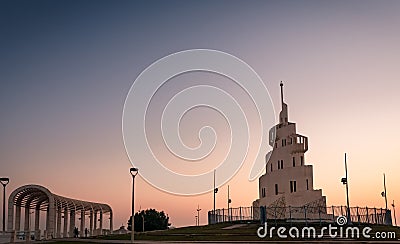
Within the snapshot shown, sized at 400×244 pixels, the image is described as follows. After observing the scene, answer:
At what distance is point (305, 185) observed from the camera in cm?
7069

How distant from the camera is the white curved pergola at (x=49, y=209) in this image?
46938 mm

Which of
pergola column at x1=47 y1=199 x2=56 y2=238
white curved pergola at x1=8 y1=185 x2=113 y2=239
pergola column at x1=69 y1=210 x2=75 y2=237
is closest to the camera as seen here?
white curved pergola at x1=8 y1=185 x2=113 y2=239

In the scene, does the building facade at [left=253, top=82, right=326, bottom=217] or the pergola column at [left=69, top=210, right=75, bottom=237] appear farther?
the building facade at [left=253, top=82, right=326, bottom=217]

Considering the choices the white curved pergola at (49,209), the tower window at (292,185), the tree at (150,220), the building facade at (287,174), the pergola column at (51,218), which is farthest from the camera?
the tree at (150,220)

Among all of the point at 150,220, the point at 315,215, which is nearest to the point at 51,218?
the point at 315,215

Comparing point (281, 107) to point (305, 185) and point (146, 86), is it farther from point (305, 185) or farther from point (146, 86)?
point (146, 86)

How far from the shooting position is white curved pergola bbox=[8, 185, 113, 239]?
46.9 meters

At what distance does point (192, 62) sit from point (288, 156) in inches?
1649

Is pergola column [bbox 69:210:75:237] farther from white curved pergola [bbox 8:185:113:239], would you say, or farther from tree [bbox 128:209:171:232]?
tree [bbox 128:209:171:232]

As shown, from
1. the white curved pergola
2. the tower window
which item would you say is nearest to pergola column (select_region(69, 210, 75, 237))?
the white curved pergola

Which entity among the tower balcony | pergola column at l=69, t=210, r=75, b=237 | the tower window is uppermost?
the tower balcony

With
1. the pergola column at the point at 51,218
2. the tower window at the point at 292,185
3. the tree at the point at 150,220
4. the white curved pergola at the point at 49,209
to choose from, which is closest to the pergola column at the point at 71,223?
the white curved pergola at the point at 49,209

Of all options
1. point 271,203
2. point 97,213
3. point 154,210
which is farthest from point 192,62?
point 154,210

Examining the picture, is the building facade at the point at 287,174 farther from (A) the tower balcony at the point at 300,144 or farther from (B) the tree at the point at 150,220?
(B) the tree at the point at 150,220
